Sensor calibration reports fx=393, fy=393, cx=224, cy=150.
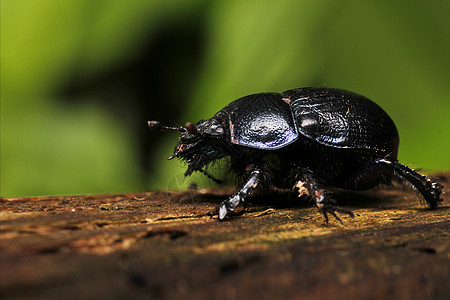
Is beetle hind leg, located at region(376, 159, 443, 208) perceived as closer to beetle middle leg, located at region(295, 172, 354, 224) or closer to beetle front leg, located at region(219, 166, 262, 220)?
beetle middle leg, located at region(295, 172, 354, 224)

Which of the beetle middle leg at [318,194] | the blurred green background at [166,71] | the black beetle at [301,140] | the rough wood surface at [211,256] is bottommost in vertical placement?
the rough wood surface at [211,256]

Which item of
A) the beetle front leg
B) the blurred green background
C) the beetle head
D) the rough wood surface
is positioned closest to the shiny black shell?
the beetle head

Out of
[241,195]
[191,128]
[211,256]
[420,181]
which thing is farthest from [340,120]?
[211,256]

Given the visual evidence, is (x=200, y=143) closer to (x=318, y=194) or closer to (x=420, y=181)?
(x=318, y=194)

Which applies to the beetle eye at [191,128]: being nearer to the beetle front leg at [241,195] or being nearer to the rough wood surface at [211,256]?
the beetle front leg at [241,195]

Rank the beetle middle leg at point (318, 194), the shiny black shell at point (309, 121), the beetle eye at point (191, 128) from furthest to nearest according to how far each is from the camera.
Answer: the shiny black shell at point (309, 121) < the beetle eye at point (191, 128) < the beetle middle leg at point (318, 194)

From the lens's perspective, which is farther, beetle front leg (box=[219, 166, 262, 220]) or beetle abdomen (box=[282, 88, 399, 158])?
beetle abdomen (box=[282, 88, 399, 158])

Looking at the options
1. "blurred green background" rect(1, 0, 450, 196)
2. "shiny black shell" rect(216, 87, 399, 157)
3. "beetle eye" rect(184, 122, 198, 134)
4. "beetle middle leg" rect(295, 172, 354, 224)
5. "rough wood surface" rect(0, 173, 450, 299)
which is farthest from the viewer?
"blurred green background" rect(1, 0, 450, 196)

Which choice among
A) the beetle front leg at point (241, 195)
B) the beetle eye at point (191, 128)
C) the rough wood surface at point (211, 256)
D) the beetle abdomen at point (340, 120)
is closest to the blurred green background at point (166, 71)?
the beetle eye at point (191, 128)
